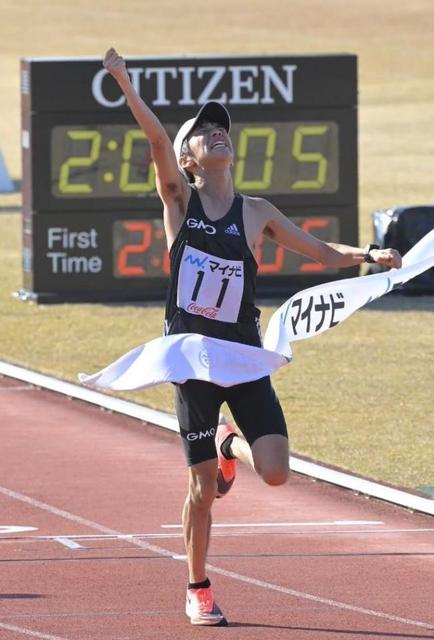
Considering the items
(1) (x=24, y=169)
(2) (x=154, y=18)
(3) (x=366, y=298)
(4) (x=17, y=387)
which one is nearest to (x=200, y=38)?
(2) (x=154, y=18)

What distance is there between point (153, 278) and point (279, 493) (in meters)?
10.1

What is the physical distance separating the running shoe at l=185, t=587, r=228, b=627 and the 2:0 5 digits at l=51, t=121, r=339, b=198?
1311 cm

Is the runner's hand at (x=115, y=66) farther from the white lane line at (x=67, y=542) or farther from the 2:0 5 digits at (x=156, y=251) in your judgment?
the 2:0 5 digits at (x=156, y=251)

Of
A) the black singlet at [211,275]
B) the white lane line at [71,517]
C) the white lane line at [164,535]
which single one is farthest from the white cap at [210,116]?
the white lane line at [164,535]

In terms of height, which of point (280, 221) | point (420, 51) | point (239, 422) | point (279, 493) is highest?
point (420, 51)

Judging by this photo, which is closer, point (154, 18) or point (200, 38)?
point (200, 38)

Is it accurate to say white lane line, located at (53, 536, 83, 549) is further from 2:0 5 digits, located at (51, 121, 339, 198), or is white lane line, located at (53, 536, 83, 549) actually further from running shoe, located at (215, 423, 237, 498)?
2:0 5 digits, located at (51, 121, 339, 198)

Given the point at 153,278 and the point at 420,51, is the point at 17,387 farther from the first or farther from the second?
the point at 420,51

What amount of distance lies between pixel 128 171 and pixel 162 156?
13.1 meters

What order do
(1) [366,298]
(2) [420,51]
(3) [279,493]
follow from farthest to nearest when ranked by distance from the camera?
(2) [420,51], (3) [279,493], (1) [366,298]

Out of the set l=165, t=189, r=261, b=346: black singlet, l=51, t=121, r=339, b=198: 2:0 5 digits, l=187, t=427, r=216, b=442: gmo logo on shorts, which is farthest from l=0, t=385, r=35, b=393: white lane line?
l=187, t=427, r=216, b=442: gmo logo on shorts

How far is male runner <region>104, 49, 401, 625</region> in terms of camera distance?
840 cm

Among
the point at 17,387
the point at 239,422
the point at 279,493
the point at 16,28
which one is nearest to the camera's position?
the point at 239,422

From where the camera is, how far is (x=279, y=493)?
1205cm
